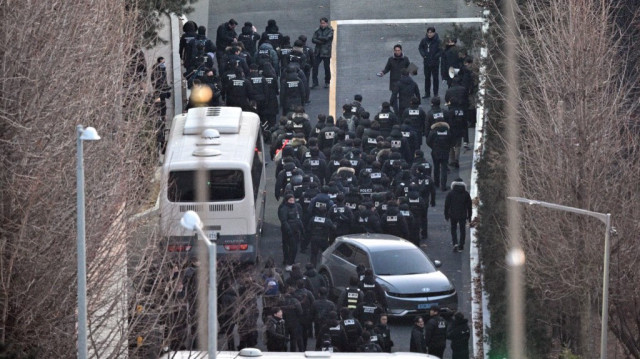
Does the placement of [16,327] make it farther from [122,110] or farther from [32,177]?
[122,110]

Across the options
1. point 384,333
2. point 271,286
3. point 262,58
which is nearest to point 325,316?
point 271,286

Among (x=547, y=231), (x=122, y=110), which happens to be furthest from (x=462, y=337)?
(x=122, y=110)

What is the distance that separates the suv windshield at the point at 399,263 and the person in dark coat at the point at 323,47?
12.4 metres

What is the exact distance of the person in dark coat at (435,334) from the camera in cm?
2659

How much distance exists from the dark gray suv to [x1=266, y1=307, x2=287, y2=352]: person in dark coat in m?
2.71

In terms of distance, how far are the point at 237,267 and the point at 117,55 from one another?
5.31 metres

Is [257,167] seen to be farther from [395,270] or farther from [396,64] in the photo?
[396,64]

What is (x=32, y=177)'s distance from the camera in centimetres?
2202

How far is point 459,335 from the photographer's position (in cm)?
2653

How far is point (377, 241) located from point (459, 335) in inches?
149

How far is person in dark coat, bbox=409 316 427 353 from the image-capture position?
26531 mm

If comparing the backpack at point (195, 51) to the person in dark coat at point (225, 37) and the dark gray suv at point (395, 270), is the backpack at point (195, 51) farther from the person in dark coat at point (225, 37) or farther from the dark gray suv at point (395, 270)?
the dark gray suv at point (395, 270)

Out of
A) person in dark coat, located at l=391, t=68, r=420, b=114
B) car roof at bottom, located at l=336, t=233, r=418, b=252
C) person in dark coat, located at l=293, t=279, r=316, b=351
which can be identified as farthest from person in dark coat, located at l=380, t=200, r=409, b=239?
person in dark coat, located at l=391, t=68, r=420, b=114

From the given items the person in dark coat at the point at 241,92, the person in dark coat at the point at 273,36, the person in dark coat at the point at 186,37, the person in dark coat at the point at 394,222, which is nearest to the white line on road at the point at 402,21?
the person in dark coat at the point at 273,36
